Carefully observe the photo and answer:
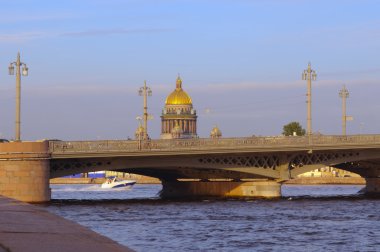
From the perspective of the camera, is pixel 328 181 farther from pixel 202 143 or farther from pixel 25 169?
pixel 25 169

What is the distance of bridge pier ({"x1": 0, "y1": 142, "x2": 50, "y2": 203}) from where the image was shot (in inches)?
2414

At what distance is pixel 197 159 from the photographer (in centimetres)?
6925

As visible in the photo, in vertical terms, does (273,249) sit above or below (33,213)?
below

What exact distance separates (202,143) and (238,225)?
23.2m

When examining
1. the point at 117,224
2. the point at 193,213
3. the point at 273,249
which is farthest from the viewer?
the point at 193,213

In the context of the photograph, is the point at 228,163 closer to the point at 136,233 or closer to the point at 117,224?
the point at 117,224

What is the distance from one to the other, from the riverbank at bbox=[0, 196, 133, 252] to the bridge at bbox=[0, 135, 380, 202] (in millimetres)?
44661

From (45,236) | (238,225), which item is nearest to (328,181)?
(238,225)

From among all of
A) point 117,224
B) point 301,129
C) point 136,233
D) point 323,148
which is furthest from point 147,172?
point 301,129

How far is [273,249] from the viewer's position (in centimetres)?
3338

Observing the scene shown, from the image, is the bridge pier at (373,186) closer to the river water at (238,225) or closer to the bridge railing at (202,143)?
the bridge railing at (202,143)

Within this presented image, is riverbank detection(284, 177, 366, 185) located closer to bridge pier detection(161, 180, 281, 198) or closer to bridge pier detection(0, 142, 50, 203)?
bridge pier detection(161, 180, 281, 198)

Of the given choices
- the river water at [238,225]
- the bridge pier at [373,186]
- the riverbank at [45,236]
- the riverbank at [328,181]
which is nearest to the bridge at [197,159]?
the river water at [238,225]

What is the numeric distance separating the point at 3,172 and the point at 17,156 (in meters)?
1.36
